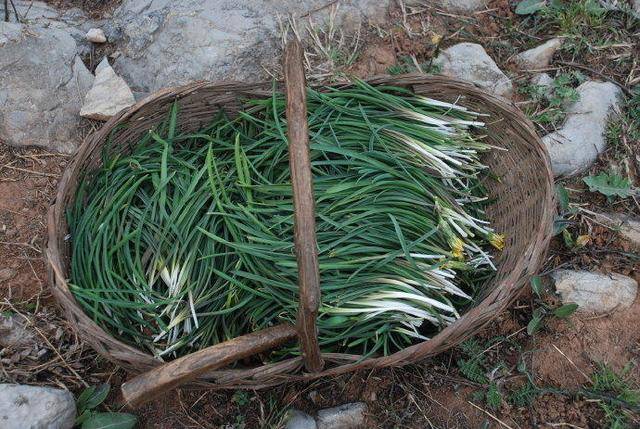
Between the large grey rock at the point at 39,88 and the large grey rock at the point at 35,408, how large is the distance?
0.91 m

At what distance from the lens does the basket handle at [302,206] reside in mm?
1443

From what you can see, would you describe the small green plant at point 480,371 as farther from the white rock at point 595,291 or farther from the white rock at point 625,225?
the white rock at point 625,225

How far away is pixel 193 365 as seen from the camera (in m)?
1.49

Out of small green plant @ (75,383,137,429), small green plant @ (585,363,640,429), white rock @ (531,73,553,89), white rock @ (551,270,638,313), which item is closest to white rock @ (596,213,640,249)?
white rock @ (551,270,638,313)

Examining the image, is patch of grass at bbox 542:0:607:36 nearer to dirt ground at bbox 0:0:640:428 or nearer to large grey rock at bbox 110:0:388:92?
dirt ground at bbox 0:0:640:428

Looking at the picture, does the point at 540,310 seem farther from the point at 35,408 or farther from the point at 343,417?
the point at 35,408

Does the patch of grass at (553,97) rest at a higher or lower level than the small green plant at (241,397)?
higher

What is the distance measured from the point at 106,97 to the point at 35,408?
3.68 ft

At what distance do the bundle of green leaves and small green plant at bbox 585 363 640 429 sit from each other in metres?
0.44

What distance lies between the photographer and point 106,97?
8.12 feet

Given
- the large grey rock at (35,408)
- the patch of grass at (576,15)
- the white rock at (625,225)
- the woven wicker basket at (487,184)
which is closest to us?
the woven wicker basket at (487,184)

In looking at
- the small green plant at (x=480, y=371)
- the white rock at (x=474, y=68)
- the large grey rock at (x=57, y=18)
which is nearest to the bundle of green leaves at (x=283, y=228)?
the small green plant at (x=480, y=371)

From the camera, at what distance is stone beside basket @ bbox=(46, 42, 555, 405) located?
1.47 meters

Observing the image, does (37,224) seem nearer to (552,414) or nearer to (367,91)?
(367,91)
